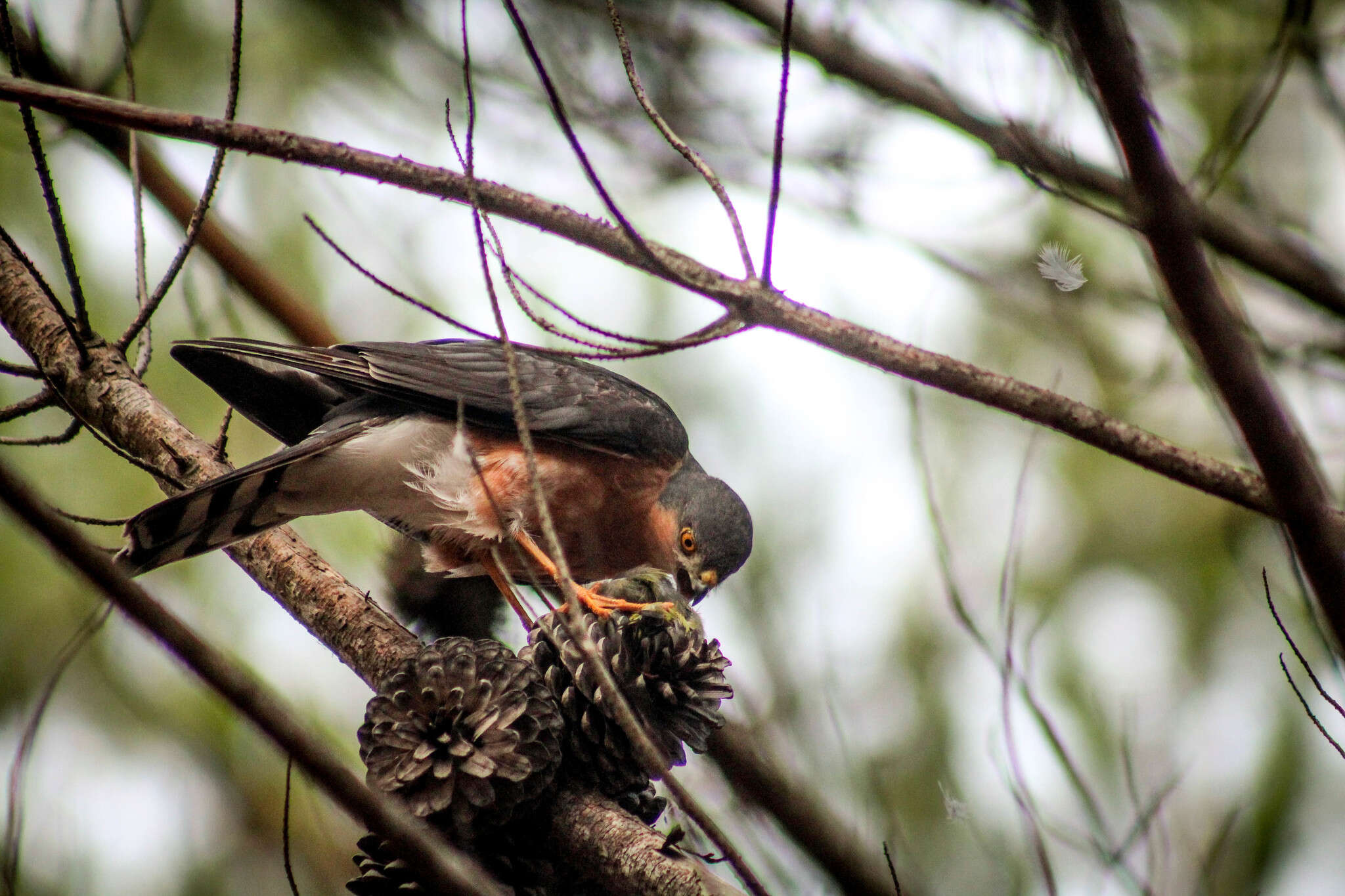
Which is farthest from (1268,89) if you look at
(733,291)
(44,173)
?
(44,173)

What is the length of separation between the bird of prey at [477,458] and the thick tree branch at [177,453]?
0.16 m

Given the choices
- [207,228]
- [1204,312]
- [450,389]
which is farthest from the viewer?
[207,228]

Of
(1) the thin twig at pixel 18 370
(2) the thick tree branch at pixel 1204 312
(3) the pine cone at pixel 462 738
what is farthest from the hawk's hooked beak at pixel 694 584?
(2) the thick tree branch at pixel 1204 312

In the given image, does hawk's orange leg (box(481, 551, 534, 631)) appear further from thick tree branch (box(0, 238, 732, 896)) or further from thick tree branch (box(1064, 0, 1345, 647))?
thick tree branch (box(1064, 0, 1345, 647))

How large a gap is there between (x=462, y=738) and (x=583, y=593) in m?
0.77

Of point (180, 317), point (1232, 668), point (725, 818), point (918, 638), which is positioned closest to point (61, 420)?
point (180, 317)

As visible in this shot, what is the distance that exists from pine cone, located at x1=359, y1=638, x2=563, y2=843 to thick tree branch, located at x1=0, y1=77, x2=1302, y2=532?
3.36 feet

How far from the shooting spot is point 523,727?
226cm

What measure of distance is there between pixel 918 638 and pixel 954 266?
8.26ft

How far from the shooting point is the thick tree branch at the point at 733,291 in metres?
1.96

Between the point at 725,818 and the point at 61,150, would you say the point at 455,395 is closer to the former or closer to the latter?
the point at 725,818

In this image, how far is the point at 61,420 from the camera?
16.9ft

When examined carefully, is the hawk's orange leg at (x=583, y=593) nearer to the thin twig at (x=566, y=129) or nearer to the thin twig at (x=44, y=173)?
the thin twig at (x=566, y=129)

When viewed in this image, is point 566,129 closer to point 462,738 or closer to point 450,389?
point 462,738
